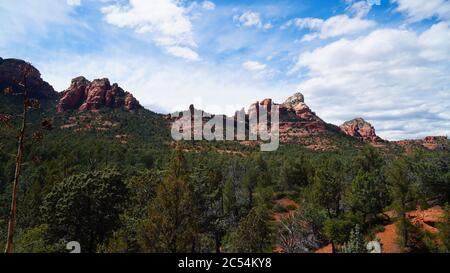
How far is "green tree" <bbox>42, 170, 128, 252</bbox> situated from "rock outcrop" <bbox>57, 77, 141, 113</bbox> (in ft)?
390

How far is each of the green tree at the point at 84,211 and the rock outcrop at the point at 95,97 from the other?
118738 millimetres

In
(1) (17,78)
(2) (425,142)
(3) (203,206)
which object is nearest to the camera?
(3) (203,206)

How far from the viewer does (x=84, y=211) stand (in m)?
31.9

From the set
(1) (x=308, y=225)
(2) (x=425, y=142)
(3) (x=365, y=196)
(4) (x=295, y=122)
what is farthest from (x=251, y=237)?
(2) (x=425, y=142)

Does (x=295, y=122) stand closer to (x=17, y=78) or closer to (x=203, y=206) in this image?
(x=17, y=78)

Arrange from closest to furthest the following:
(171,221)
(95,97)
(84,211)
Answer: (171,221) < (84,211) < (95,97)

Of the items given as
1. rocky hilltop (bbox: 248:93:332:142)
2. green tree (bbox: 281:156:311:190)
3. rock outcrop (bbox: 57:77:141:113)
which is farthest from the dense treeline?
rocky hilltop (bbox: 248:93:332:142)

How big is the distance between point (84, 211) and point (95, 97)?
4929 inches

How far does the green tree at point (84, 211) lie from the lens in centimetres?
3123

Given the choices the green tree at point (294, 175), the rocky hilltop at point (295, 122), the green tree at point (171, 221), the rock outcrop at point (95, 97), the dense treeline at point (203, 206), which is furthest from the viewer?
the rocky hilltop at point (295, 122)

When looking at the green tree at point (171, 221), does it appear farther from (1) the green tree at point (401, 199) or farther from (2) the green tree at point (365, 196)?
(2) the green tree at point (365, 196)

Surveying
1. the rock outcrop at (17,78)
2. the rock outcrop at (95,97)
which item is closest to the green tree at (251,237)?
the rock outcrop at (17,78)

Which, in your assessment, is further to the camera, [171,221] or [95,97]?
[95,97]
